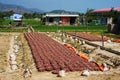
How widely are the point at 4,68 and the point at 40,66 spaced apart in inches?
51.8

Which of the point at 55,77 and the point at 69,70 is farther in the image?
the point at 69,70

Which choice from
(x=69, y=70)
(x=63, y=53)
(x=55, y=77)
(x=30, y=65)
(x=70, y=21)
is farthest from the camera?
(x=70, y=21)

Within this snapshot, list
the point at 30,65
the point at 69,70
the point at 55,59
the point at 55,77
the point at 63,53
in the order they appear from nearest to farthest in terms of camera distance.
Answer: the point at 55,77 < the point at 69,70 < the point at 30,65 < the point at 55,59 < the point at 63,53

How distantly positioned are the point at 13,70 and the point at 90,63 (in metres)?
2.91

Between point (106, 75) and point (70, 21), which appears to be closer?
point (106, 75)

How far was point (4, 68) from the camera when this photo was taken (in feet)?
37.7

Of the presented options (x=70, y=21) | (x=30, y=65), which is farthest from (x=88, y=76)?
(x=70, y=21)

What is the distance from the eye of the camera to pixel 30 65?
11.9 meters

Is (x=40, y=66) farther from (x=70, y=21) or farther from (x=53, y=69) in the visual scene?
(x=70, y=21)

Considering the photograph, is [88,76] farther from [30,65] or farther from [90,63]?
[30,65]

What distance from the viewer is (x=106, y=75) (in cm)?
1024

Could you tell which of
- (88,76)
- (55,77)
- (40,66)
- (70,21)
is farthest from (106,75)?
(70,21)

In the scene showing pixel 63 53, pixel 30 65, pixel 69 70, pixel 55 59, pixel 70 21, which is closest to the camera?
pixel 69 70

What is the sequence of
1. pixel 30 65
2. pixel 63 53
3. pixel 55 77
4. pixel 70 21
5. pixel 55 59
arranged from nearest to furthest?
pixel 55 77 < pixel 30 65 < pixel 55 59 < pixel 63 53 < pixel 70 21
